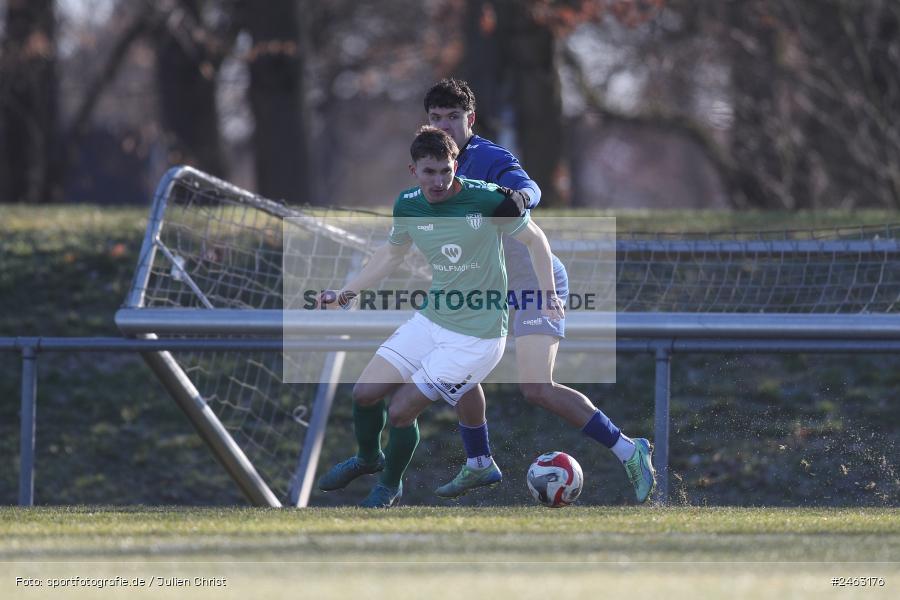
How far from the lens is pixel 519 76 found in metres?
16.9

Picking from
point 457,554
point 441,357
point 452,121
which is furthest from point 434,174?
point 457,554

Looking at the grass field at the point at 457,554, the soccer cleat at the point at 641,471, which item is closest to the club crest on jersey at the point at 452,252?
the grass field at the point at 457,554

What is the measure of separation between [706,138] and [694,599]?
63.4ft

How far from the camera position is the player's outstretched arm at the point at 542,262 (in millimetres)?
6805

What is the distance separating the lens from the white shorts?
22.2 ft

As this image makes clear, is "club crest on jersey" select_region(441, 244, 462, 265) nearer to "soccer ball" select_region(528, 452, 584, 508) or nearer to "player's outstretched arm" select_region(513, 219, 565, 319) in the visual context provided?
"player's outstretched arm" select_region(513, 219, 565, 319)

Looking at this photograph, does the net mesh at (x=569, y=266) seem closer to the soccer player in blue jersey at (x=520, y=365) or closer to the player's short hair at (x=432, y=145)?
the soccer player in blue jersey at (x=520, y=365)

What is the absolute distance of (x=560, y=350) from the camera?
8062 mm

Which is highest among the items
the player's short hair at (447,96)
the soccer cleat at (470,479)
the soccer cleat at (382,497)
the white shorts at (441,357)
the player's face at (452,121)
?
the player's short hair at (447,96)

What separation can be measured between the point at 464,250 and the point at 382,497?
1.33 meters

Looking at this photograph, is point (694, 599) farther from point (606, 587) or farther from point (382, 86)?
point (382, 86)

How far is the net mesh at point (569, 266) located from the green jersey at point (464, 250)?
1.99 metres

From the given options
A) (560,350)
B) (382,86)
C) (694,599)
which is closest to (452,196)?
(560,350)

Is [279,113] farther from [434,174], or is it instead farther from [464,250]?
[434,174]
